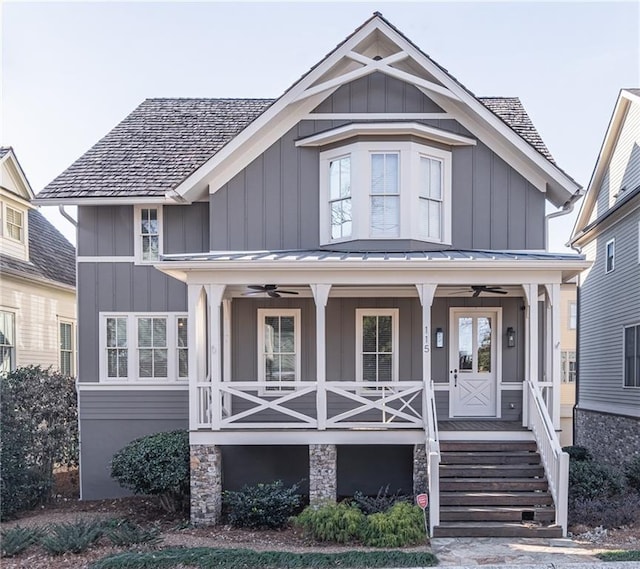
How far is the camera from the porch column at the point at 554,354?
378 inches

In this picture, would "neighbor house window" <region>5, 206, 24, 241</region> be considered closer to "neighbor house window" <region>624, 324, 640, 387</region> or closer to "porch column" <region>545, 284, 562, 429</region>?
"porch column" <region>545, 284, 562, 429</region>

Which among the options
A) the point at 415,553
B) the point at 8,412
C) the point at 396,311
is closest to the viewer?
the point at 415,553

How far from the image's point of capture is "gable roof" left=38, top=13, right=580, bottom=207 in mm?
10812

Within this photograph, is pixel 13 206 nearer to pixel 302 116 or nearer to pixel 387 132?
pixel 302 116

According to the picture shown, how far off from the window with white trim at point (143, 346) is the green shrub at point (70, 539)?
4.13 m

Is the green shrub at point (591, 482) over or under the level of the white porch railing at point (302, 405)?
under

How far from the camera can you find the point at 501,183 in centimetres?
1136

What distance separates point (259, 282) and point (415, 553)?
480cm

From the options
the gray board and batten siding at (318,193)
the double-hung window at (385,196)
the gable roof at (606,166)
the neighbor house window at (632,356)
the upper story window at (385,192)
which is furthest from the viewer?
the gable roof at (606,166)

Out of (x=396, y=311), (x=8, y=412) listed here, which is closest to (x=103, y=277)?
(x=8, y=412)

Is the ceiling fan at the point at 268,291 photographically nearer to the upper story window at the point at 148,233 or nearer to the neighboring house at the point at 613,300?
the upper story window at the point at 148,233

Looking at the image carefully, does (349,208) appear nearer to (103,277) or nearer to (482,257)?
(482,257)

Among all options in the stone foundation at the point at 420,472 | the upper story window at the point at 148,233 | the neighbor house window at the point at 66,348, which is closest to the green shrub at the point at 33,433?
the upper story window at the point at 148,233

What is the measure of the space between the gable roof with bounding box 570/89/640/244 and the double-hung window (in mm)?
5612
